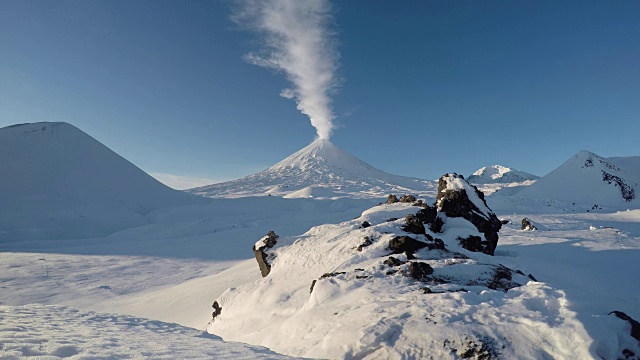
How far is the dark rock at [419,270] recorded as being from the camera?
280 inches

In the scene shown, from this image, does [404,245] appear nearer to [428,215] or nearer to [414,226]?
[414,226]

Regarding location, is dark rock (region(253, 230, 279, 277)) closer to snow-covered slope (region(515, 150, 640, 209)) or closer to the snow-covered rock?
the snow-covered rock

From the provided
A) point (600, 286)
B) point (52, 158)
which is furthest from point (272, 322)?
point (52, 158)

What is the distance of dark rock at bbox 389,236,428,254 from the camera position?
29.7 feet

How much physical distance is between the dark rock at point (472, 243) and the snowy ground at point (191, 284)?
75 centimetres

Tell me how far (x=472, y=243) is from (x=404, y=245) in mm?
3570

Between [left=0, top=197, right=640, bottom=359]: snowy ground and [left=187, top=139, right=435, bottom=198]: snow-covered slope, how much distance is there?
4083cm

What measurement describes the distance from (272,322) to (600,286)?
30.7 ft

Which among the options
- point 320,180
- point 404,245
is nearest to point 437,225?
point 404,245

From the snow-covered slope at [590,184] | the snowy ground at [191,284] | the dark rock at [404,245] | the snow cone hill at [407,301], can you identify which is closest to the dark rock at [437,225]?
the snow cone hill at [407,301]

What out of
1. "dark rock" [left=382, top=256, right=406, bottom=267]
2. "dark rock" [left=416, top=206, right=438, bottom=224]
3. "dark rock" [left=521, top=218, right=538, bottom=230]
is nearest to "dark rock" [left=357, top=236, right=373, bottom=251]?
"dark rock" [left=382, top=256, right=406, bottom=267]

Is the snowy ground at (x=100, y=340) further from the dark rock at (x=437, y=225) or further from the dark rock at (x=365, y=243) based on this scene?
the dark rock at (x=437, y=225)

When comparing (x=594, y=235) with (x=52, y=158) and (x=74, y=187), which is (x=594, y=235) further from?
(x=52, y=158)

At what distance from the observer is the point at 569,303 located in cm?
478
